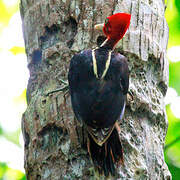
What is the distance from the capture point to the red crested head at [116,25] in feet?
9.99

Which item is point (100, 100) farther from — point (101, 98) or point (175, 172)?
point (175, 172)

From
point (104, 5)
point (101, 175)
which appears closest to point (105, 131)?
point (101, 175)

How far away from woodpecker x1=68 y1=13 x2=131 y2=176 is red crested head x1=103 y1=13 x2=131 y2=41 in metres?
0.18

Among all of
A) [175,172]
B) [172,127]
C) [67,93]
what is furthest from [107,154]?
[172,127]

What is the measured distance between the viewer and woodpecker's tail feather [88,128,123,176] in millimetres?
2660

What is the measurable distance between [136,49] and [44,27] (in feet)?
2.77

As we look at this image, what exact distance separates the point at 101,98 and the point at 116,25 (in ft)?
2.36

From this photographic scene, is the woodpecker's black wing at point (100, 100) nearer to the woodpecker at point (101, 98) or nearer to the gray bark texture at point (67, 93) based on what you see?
the woodpecker at point (101, 98)

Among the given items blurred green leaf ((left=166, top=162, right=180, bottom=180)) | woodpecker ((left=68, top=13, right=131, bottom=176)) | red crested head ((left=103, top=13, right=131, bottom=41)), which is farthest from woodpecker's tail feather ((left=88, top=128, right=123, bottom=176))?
blurred green leaf ((left=166, top=162, right=180, bottom=180))

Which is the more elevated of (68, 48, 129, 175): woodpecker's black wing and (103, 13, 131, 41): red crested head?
(103, 13, 131, 41): red crested head

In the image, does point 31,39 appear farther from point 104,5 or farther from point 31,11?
point 104,5

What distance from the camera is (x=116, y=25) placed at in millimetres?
3057

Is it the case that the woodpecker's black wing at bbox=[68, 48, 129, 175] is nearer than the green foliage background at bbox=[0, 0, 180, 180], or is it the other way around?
the woodpecker's black wing at bbox=[68, 48, 129, 175]

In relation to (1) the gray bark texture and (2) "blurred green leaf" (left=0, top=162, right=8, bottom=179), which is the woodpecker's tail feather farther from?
(2) "blurred green leaf" (left=0, top=162, right=8, bottom=179)
